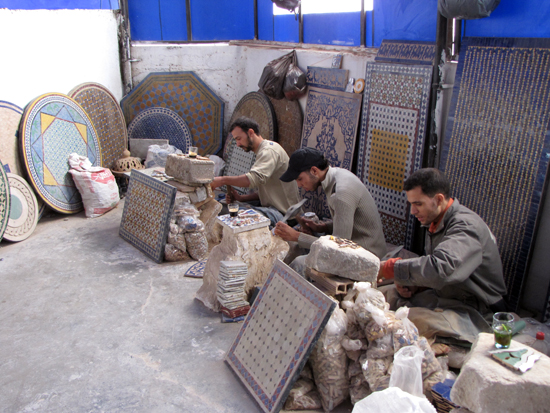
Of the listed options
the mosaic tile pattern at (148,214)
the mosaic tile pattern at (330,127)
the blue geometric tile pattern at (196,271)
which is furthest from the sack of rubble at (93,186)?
the mosaic tile pattern at (330,127)

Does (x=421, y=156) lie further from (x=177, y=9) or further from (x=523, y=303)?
(x=177, y=9)

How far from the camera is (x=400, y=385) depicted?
2584 mm

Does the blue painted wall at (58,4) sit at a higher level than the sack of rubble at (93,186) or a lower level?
higher

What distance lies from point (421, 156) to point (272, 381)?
2646 millimetres

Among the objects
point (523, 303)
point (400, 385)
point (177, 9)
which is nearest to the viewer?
point (400, 385)

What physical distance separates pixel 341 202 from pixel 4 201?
12.2 ft

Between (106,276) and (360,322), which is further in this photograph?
(106,276)

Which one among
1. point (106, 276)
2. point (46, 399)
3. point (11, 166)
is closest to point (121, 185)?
point (11, 166)

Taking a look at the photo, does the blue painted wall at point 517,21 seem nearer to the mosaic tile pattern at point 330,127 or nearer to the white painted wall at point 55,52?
the mosaic tile pattern at point 330,127

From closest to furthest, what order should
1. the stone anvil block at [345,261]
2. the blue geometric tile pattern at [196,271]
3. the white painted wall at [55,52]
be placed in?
the stone anvil block at [345,261]
the blue geometric tile pattern at [196,271]
the white painted wall at [55,52]

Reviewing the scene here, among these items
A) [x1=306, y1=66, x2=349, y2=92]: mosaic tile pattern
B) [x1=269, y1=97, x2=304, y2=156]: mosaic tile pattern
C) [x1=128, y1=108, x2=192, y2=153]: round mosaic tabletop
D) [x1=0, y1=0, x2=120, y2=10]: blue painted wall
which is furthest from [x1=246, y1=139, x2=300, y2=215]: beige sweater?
[x1=0, y1=0, x2=120, y2=10]: blue painted wall

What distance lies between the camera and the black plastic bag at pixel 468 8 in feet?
11.8

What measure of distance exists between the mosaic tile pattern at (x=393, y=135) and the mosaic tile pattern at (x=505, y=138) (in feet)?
1.42

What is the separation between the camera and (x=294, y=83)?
5.96 metres
